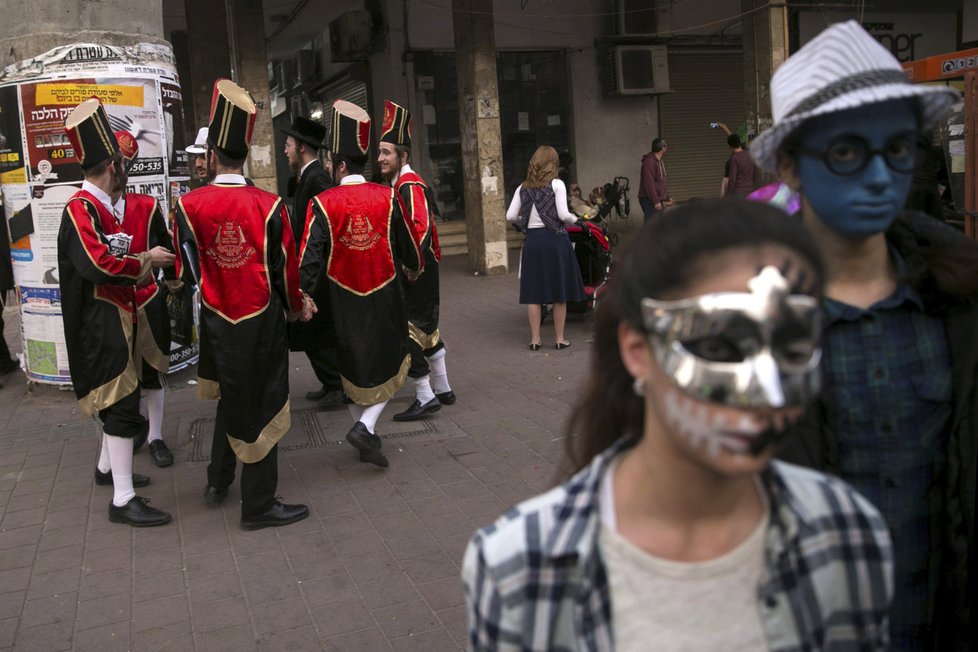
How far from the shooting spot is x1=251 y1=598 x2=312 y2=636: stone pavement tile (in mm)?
3912

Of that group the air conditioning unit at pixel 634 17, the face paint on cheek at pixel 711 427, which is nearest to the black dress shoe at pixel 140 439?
the face paint on cheek at pixel 711 427

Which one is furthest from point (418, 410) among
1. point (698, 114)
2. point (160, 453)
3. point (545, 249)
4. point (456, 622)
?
point (698, 114)

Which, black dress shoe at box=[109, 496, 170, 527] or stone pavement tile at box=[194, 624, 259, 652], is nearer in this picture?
stone pavement tile at box=[194, 624, 259, 652]

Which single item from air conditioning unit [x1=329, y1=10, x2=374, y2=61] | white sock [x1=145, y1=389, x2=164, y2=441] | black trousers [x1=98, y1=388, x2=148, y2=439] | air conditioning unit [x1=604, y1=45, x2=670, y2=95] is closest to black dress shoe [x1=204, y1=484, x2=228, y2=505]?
black trousers [x1=98, y1=388, x2=148, y2=439]

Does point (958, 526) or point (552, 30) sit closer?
point (958, 526)

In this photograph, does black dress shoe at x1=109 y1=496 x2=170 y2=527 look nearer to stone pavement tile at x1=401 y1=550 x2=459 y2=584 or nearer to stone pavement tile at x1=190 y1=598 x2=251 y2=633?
stone pavement tile at x1=190 y1=598 x2=251 y2=633

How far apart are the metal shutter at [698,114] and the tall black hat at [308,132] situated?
13896 millimetres

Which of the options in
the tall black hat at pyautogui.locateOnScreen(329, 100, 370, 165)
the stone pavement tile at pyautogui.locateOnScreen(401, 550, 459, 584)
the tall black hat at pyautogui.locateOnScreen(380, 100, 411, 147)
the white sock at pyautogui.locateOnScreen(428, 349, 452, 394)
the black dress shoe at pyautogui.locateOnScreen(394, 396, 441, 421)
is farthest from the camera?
the white sock at pyautogui.locateOnScreen(428, 349, 452, 394)

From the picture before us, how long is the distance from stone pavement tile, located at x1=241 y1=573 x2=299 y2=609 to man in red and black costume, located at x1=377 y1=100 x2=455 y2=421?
2.50 meters

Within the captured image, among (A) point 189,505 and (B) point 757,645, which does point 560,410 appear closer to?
(A) point 189,505

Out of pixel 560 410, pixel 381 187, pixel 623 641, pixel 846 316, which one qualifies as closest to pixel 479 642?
pixel 623 641

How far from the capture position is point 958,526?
1.94 metres

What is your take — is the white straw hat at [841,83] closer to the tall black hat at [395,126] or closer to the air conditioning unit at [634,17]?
the tall black hat at [395,126]

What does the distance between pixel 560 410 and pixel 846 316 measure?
495 centimetres
